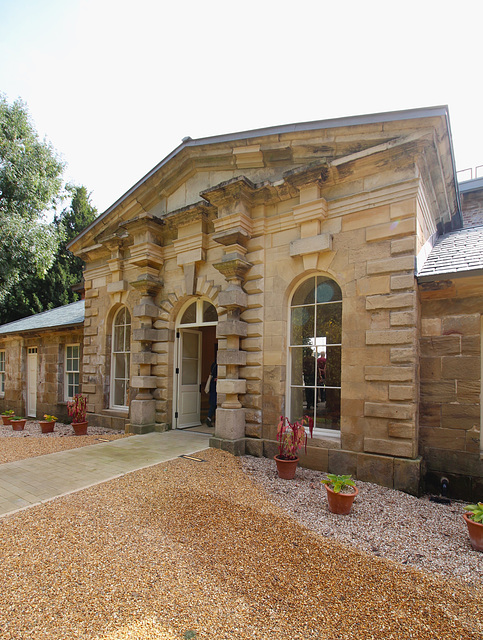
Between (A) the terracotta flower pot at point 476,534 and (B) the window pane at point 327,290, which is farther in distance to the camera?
(B) the window pane at point 327,290

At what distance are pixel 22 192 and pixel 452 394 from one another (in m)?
16.6

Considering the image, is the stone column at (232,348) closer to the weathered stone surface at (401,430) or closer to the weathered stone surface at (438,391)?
the weathered stone surface at (401,430)

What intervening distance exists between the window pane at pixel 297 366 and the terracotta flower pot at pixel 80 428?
5404 mm

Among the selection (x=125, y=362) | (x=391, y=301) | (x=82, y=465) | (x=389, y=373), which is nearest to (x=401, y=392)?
(x=389, y=373)

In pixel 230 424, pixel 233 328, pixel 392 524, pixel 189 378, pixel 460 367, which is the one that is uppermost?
pixel 233 328

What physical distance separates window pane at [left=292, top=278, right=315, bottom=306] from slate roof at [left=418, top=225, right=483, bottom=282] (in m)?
1.76

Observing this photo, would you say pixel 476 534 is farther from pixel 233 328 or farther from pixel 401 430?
pixel 233 328

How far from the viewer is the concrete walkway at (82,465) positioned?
474cm

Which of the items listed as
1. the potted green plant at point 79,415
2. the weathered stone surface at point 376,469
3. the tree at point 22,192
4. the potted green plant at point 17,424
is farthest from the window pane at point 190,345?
the tree at point 22,192

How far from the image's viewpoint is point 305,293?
21.7ft

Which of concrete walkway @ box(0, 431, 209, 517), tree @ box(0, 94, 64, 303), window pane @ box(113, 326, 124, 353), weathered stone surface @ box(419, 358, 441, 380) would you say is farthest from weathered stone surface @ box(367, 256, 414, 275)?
tree @ box(0, 94, 64, 303)

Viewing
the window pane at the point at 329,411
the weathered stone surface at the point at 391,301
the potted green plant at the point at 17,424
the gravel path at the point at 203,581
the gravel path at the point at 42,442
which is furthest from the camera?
the potted green plant at the point at 17,424

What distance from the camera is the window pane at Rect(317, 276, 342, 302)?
6.27 metres

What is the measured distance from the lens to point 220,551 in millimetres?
3445
